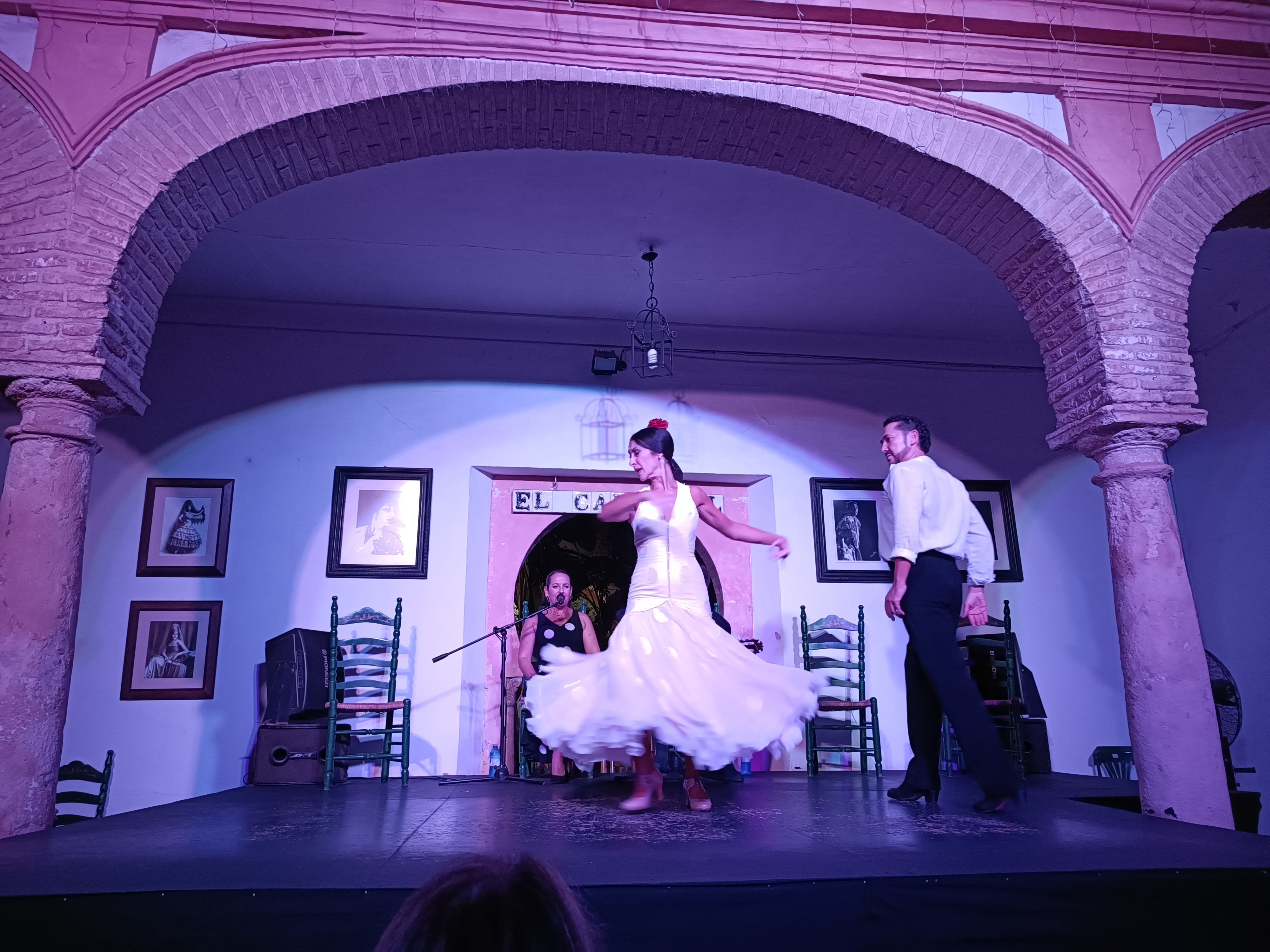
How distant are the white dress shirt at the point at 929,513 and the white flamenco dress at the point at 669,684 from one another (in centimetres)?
74

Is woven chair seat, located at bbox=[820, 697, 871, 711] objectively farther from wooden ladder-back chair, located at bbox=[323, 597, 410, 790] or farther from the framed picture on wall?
the framed picture on wall

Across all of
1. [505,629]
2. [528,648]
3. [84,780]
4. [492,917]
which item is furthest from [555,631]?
[492,917]

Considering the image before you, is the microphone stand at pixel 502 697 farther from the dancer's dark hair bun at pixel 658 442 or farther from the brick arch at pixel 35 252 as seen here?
the brick arch at pixel 35 252

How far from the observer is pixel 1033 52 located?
4.40 m

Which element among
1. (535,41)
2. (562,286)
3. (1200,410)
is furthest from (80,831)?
(1200,410)

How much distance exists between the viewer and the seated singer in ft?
19.3

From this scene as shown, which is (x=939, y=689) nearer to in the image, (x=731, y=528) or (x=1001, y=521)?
(x=731, y=528)

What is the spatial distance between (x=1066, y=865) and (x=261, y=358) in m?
6.27

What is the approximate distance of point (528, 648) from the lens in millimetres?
5871

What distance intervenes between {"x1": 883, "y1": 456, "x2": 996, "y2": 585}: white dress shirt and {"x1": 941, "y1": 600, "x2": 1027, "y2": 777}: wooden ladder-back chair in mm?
2638

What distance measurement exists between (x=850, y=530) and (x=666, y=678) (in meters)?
4.00

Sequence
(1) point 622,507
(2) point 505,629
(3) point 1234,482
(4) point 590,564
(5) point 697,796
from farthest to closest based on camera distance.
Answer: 1. (4) point 590,564
2. (3) point 1234,482
3. (2) point 505,629
4. (5) point 697,796
5. (1) point 622,507

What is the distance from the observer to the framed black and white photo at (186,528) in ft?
20.0

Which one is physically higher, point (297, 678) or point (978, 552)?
point (978, 552)
